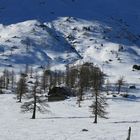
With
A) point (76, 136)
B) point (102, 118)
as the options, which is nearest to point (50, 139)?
point (76, 136)

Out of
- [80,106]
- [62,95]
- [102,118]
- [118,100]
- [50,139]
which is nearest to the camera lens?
[50,139]

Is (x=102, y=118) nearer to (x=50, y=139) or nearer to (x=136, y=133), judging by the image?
(x=136, y=133)

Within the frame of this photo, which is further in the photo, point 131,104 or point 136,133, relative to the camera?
point 131,104

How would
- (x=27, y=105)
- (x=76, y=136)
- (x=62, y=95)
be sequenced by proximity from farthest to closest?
(x=62, y=95) → (x=27, y=105) → (x=76, y=136)

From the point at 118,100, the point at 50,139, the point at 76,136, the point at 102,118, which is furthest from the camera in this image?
the point at 118,100

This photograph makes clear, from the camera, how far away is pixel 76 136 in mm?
52312

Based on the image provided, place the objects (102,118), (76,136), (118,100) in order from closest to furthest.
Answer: (76,136), (102,118), (118,100)

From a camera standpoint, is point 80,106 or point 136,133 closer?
point 136,133

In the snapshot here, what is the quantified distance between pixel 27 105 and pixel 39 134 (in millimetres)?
50400

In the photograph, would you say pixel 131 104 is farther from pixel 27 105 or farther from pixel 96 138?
pixel 96 138

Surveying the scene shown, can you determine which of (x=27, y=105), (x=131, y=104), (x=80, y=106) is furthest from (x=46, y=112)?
(x=131, y=104)

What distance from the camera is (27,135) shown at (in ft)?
175

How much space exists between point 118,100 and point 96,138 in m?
103

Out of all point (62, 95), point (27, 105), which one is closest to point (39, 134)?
point (27, 105)
